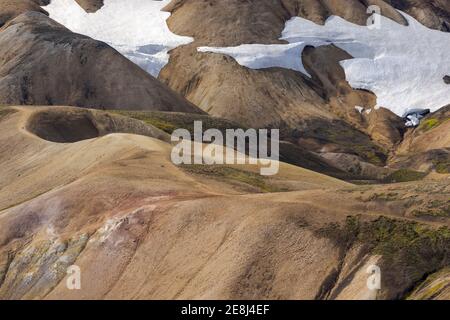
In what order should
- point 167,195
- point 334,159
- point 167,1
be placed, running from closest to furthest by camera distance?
point 167,195 < point 334,159 < point 167,1

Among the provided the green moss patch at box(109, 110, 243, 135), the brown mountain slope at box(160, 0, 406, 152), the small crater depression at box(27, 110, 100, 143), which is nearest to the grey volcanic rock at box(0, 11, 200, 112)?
the green moss patch at box(109, 110, 243, 135)

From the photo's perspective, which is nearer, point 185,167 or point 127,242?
point 127,242

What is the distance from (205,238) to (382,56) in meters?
129

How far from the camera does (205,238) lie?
51.8 meters

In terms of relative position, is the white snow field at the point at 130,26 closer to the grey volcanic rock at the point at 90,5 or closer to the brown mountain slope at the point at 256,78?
the grey volcanic rock at the point at 90,5

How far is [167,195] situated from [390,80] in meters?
116

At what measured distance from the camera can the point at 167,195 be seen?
58.1 m

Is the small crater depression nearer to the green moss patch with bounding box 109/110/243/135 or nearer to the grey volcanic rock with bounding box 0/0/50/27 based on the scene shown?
the green moss patch with bounding box 109/110/243/135

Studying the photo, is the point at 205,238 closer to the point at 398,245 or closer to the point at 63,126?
the point at 398,245

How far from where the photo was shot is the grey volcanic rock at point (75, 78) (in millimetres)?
133500

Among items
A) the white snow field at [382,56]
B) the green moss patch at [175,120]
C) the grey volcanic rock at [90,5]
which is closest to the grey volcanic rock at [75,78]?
the green moss patch at [175,120]

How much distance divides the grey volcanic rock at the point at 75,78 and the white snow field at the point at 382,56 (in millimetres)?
27002
